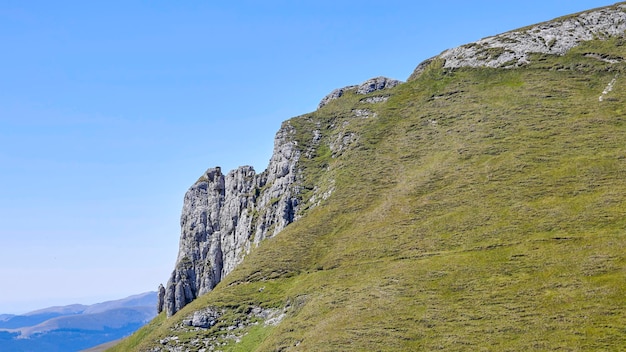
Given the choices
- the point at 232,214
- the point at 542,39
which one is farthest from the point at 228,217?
the point at 542,39

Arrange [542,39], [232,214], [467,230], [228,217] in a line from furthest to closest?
1. [228,217]
2. [232,214]
3. [542,39]
4. [467,230]

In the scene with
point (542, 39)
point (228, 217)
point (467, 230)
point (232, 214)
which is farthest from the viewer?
point (228, 217)

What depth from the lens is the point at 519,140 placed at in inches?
4715

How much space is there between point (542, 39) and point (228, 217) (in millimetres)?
117749

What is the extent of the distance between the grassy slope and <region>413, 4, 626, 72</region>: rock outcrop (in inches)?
225

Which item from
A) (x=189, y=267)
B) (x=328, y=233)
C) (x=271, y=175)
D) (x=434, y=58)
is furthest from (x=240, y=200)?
(x=434, y=58)

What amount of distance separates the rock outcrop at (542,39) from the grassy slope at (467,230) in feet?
18.8

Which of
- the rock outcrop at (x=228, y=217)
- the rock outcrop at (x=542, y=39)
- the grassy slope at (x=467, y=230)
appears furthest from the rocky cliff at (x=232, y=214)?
the rock outcrop at (x=542, y=39)

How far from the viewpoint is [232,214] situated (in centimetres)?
17288

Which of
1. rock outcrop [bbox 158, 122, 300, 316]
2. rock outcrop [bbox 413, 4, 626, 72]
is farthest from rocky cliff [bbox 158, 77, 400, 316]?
rock outcrop [bbox 413, 4, 626, 72]

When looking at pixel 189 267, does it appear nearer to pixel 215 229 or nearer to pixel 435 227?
pixel 215 229

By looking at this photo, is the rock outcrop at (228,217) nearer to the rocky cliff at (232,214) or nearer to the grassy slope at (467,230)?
the rocky cliff at (232,214)

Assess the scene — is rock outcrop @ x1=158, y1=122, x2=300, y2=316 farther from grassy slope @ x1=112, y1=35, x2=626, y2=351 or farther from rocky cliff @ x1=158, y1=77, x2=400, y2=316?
grassy slope @ x1=112, y1=35, x2=626, y2=351

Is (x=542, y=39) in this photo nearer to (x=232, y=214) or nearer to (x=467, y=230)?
(x=467, y=230)
